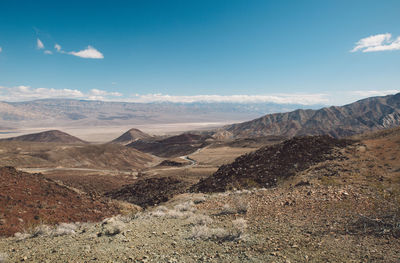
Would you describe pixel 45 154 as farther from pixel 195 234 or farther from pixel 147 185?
pixel 195 234

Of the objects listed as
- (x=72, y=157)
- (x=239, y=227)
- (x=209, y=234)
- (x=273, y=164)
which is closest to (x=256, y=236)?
(x=239, y=227)

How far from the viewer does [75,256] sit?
20.3 feet

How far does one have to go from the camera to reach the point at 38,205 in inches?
624

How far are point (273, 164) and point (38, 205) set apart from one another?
18.5 m

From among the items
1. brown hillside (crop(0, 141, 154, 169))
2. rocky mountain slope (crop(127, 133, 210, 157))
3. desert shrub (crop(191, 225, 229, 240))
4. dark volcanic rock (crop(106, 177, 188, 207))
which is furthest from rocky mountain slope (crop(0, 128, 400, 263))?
rocky mountain slope (crop(127, 133, 210, 157))

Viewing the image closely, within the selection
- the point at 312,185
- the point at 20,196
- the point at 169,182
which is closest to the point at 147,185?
the point at 169,182

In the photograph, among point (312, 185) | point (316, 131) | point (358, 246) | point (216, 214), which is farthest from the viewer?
point (316, 131)

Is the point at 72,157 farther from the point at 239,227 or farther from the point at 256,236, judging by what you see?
the point at 256,236

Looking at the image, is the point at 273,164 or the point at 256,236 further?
the point at 273,164

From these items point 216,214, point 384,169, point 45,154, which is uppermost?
point 384,169

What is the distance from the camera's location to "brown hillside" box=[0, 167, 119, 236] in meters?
13.1

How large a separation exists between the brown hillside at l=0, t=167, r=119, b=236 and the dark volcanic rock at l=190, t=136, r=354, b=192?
360 inches

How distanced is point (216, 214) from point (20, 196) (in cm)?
1458

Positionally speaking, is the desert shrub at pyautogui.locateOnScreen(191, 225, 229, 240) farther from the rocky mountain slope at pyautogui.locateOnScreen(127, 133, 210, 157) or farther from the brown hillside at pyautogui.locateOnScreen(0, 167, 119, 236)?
the rocky mountain slope at pyautogui.locateOnScreen(127, 133, 210, 157)
